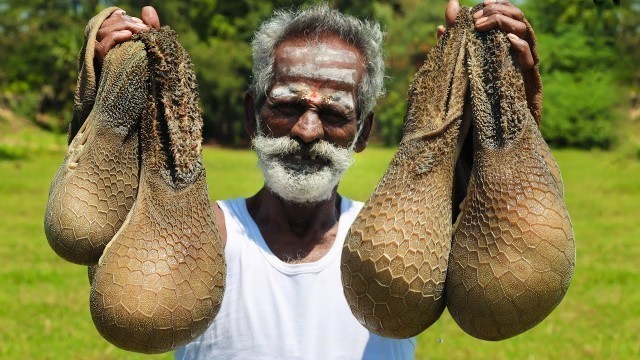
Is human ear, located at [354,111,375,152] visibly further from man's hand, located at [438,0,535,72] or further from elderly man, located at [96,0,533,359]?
man's hand, located at [438,0,535,72]

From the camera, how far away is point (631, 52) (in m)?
5.83

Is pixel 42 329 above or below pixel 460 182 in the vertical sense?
below

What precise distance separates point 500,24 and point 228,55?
34533mm

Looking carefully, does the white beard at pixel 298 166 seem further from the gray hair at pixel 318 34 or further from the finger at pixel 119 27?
the finger at pixel 119 27

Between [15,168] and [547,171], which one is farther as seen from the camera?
[15,168]

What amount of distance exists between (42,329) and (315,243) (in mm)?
4846

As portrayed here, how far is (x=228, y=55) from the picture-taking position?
36.4 meters

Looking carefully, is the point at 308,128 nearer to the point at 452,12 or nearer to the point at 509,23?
the point at 452,12

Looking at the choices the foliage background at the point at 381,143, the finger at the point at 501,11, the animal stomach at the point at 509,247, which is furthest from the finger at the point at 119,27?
the animal stomach at the point at 509,247

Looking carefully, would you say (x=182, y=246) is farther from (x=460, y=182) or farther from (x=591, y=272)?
(x=591, y=272)

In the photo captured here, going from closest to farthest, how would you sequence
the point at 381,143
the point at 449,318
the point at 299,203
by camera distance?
1. the point at 299,203
2. the point at 449,318
3. the point at 381,143

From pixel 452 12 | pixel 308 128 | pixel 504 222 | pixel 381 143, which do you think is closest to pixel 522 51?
pixel 452 12

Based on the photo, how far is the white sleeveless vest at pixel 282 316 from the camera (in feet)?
12.6

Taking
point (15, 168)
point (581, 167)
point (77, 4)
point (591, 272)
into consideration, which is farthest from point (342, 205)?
point (77, 4)
